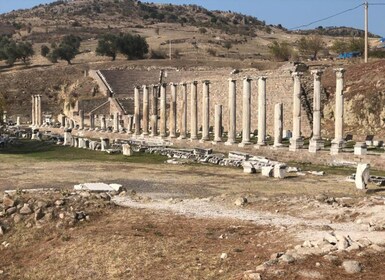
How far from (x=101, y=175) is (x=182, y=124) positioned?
17533 mm

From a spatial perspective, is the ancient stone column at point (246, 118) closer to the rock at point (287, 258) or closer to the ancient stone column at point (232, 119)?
the ancient stone column at point (232, 119)

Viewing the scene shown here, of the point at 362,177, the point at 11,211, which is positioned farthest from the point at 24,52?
the point at 11,211

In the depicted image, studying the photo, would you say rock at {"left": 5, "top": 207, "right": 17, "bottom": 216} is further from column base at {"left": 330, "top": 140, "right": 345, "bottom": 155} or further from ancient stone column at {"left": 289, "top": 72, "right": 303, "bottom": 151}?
ancient stone column at {"left": 289, "top": 72, "right": 303, "bottom": 151}

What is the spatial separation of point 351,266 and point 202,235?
3.87 metres

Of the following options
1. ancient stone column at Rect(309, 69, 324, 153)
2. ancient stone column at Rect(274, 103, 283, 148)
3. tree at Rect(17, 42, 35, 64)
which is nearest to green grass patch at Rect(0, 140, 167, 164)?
ancient stone column at Rect(274, 103, 283, 148)

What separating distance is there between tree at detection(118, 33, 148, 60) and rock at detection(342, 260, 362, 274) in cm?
8584

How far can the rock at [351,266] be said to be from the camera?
10000mm

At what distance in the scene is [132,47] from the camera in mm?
93750

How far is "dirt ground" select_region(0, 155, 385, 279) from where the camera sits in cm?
1063

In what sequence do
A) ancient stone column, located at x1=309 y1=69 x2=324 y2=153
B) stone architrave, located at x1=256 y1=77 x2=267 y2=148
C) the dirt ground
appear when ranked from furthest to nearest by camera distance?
stone architrave, located at x1=256 y1=77 x2=267 y2=148 < ancient stone column, located at x1=309 y1=69 x2=324 y2=153 < the dirt ground

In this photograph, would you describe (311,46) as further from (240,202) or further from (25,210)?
(25,210)

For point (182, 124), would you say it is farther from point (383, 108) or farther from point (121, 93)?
point (121, 93)

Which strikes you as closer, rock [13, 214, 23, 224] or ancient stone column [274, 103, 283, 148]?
rock [13, 214, 23, 224]

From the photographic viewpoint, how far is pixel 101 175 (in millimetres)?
23984
